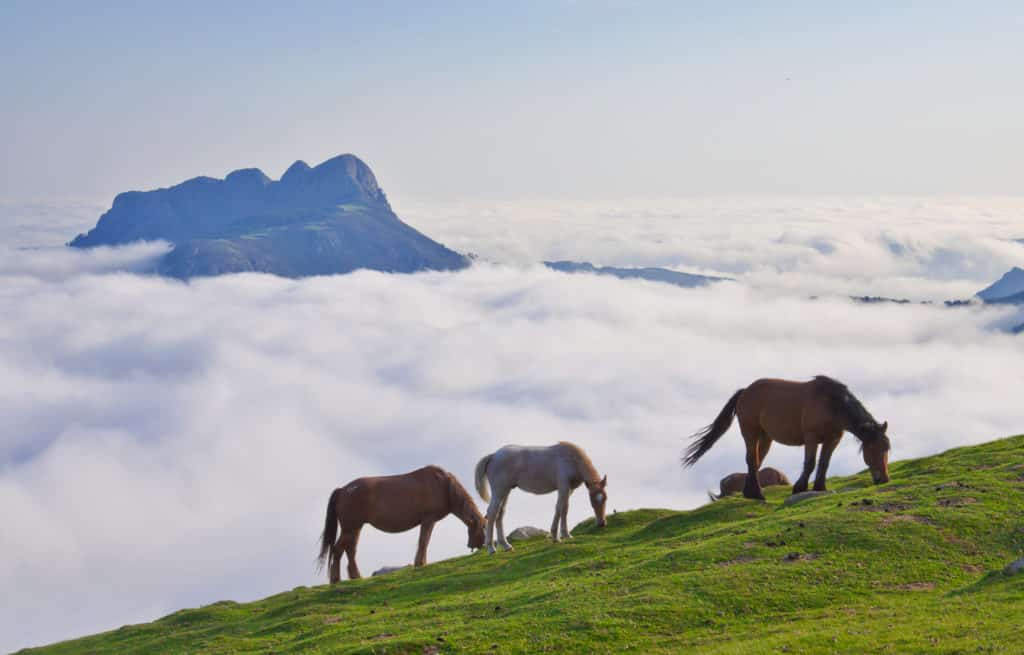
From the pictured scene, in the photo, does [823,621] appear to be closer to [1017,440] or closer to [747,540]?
[747,540]

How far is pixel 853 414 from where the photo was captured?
3388cm

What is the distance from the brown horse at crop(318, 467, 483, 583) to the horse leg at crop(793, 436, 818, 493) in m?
12.5

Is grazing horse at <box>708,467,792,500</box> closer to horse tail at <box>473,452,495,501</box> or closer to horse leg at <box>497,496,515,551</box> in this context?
horse leg at <box>497,496,515,551</box>

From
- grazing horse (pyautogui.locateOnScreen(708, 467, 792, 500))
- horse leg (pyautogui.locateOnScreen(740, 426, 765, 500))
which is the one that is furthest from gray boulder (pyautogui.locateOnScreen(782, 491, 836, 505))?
grazing horse (pyautogui.locateOnScreen(708, 467, 792, 500))

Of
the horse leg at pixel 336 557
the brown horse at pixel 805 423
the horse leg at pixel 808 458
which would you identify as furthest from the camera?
the horse leg at pixel 336 557

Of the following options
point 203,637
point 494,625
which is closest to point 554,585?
point 494,625

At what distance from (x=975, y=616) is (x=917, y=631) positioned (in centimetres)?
156

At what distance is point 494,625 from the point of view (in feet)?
71.1

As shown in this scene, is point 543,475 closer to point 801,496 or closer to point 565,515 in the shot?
point 565,515

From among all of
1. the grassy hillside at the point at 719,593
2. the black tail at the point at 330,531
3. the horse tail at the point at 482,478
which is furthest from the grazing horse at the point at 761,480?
the black tail at the point at 330,531

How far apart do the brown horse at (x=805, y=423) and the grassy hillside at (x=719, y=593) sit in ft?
5.61

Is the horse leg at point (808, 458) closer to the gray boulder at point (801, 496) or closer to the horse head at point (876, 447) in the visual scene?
the gray boulder at point (801, 496)

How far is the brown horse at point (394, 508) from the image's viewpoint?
3584 centimetres

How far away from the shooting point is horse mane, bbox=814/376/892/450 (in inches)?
1331
